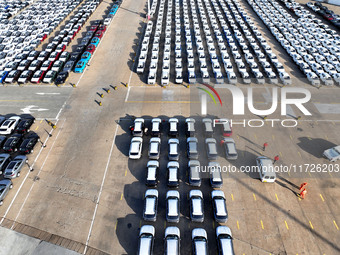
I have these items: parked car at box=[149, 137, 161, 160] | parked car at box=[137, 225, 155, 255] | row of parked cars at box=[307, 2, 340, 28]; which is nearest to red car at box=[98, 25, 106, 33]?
parked car at box=[149, 137, 161, 160]

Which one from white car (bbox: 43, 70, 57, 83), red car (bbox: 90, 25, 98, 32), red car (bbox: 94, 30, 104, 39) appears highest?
red car (bbox: 90, 25, 98, 32)

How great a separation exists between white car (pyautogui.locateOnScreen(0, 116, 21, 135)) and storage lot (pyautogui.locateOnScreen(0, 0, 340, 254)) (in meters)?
3.26

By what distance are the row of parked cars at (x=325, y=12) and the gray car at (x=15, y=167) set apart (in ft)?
235

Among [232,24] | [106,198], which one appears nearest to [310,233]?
[106,198]

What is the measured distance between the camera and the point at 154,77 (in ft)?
124

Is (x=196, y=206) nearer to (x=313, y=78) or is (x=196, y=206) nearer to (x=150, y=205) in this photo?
(x=150, y=205)

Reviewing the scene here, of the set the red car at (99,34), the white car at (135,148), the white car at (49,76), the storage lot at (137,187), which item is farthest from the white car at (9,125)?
the red car at (99,34)

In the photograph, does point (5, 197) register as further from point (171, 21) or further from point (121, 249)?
point (171, 21)

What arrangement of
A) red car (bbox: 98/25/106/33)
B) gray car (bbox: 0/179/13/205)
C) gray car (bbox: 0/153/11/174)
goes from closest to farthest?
gray car (bbox: 0/179/13/205) < gray car (bbox: 0/153/11/174) < red car (bbox: 98/25/106/33)

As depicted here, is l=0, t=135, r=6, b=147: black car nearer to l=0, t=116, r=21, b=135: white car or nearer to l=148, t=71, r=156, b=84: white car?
l=0, t=116, r=21, b=135: white car

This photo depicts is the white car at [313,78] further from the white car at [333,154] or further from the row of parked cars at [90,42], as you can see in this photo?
the row of parked cars at [90,42]

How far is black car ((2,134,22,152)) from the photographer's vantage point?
27078 mm

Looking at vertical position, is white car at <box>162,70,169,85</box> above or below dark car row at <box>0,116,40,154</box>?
above

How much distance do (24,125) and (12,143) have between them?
3297 millimetres
